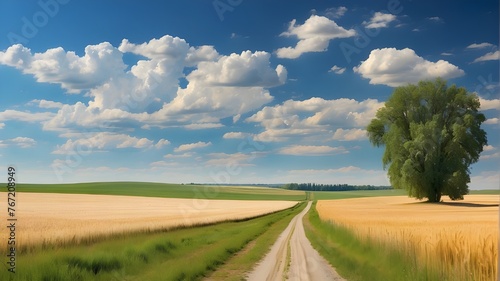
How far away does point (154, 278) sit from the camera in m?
16.2

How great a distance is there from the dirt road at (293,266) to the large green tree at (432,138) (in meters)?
51.0

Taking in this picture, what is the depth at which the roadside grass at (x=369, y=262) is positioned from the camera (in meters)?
16.0

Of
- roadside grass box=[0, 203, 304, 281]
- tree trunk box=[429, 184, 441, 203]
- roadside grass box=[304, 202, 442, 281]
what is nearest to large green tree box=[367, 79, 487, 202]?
tree trunk box=[429, 184, 441, 203]

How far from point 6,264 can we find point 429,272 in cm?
1381

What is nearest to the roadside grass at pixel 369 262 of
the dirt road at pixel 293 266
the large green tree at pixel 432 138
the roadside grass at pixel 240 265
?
the dirt road at pixel 293 266

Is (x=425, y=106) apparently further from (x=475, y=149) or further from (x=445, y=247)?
(x=445, y=247)

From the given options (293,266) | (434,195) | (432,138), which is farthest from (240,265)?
(434,195)

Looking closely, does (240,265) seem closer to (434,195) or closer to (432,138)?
(432,138)

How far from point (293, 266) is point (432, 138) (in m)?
58.9

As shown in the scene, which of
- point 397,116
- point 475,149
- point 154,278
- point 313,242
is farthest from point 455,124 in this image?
point 154,278

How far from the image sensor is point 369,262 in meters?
20.0

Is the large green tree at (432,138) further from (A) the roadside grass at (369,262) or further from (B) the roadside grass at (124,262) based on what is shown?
(B) the roadside grass at (124,262)

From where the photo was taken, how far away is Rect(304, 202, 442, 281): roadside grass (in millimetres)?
16036

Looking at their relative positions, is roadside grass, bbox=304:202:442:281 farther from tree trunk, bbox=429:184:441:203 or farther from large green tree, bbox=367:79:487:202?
tree trunk, bbox=429:184:441:203
